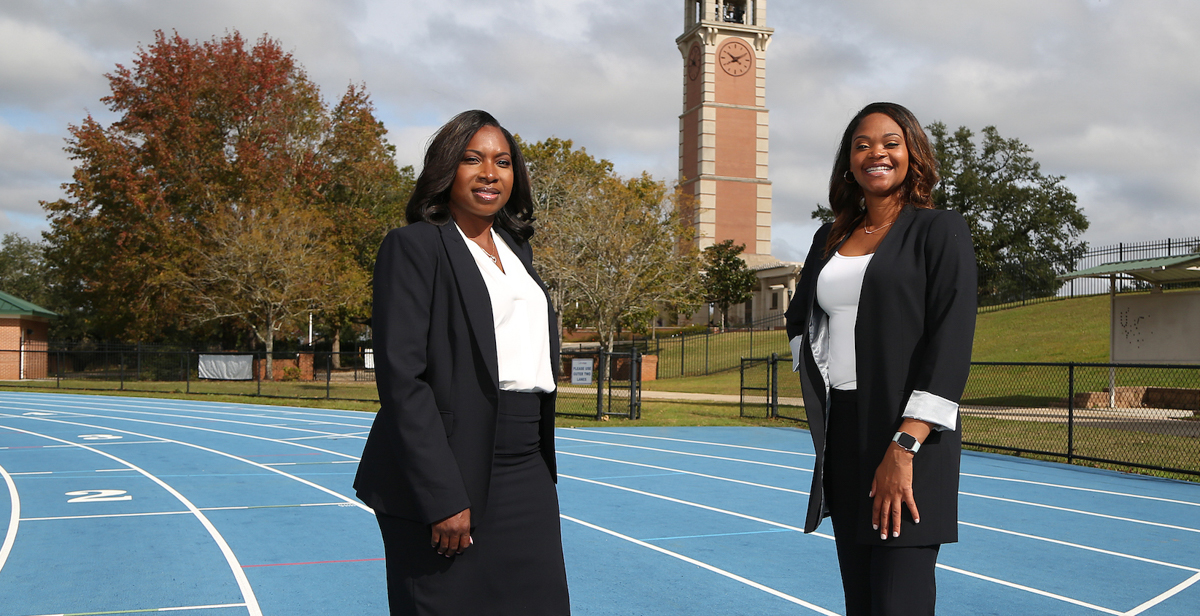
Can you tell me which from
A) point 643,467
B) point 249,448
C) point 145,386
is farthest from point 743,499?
point 145,386

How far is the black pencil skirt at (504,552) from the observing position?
2.58m

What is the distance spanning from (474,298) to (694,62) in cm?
7769

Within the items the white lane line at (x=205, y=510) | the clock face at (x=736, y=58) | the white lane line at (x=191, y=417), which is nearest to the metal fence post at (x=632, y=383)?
the white lane line at (x=191, y=417)

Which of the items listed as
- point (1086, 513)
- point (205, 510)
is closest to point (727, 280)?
point (1086, 513)

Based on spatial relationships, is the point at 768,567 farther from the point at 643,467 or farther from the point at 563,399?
the point at 563,399

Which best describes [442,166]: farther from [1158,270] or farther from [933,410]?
[1158,270]

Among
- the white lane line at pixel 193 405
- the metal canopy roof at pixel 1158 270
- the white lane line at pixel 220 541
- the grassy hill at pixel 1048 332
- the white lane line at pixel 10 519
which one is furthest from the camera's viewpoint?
the grassy hill at pixel 1048 332

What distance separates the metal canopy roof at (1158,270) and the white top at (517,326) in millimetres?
18856

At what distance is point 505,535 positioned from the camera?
267 cm

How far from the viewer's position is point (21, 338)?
135ft

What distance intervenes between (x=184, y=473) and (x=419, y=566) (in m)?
10.1

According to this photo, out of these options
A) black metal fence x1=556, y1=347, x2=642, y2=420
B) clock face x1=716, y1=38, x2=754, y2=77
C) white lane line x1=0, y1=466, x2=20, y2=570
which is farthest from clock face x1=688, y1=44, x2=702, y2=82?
white lane line x1=0, y1=466, x2=20, y2=570

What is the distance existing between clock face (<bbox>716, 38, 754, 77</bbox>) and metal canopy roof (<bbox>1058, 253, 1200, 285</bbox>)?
57.4m

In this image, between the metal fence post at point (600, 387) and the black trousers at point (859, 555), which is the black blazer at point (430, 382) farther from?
the metal fence post at point (600, 387)
